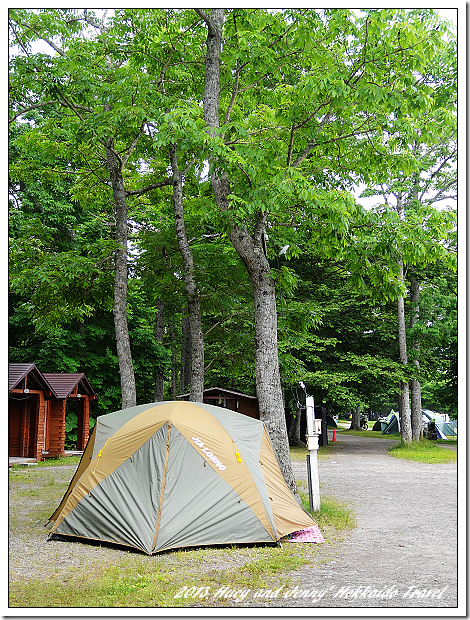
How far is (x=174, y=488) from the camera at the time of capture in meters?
6.24

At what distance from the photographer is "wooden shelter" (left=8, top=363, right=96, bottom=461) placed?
12.5 metres

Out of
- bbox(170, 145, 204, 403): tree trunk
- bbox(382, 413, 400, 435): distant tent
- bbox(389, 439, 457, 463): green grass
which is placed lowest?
bbox(382, 413, 400, 435): distant tent

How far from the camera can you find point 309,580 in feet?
16.1

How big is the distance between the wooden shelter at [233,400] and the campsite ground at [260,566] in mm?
12034

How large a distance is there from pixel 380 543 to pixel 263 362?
3.19 metres

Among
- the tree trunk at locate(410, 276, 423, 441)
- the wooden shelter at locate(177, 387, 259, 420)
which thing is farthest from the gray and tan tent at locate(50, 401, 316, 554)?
the tree trunk at locate(410, 276, 423, 441)

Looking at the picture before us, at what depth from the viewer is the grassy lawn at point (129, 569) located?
4.25 meters

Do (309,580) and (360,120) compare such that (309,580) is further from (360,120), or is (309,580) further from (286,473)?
(360,120)

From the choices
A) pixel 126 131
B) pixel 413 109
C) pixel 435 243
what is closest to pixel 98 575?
pixel 435 243

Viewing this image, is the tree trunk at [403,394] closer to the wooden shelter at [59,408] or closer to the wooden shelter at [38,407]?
the wooden shelter at [38,407]

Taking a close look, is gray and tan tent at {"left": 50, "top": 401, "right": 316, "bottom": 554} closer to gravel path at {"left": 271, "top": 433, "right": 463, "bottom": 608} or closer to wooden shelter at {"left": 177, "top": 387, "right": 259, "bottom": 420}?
gravel path at {"left": 271, "top": 433, "right": 463, "bottom": 608}

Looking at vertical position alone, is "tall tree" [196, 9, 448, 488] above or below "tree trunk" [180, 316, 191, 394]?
above

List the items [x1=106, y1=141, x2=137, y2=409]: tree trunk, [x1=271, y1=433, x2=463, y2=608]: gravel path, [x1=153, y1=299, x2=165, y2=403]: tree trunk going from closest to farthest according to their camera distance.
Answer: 1. [x1=271, y1=433, x2=463, y2=608]: gravel path
2. [x1=106, y1=141, x2=137, y2=409]: tree trunk
3. [x1=153, y1=299, x2=165, y2=403]: tree trunk

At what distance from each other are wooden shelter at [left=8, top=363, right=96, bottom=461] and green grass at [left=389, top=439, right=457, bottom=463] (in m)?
11.6
